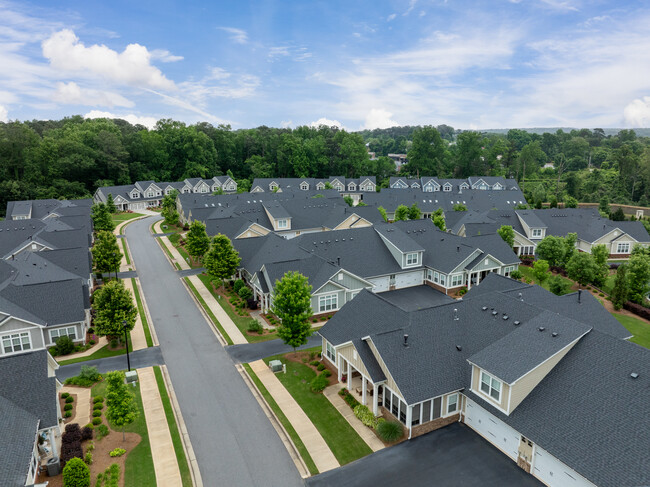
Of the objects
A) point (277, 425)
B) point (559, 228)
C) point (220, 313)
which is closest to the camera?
point (277, 425)

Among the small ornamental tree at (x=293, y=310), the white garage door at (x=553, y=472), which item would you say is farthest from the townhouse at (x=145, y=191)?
the white garage door at (x=553, y=472)

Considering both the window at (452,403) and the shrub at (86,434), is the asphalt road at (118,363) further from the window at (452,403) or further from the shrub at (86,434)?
the window at (452,403)

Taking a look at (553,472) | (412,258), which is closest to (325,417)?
(553,472)

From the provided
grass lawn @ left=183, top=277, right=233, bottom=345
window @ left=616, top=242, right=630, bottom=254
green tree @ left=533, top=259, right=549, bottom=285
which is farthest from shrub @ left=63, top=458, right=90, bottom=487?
window @ left=616, top=242, right=630, bottom=254

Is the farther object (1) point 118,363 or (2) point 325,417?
(1) point 118,363

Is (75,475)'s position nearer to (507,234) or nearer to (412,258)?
(412,258)

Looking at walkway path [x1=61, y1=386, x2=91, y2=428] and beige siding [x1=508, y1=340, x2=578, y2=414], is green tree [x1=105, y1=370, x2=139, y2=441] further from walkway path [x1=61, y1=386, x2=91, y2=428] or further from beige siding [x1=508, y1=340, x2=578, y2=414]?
beige siding [x1=508, y1=340, x2=578, y2=414]

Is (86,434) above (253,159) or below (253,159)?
below
